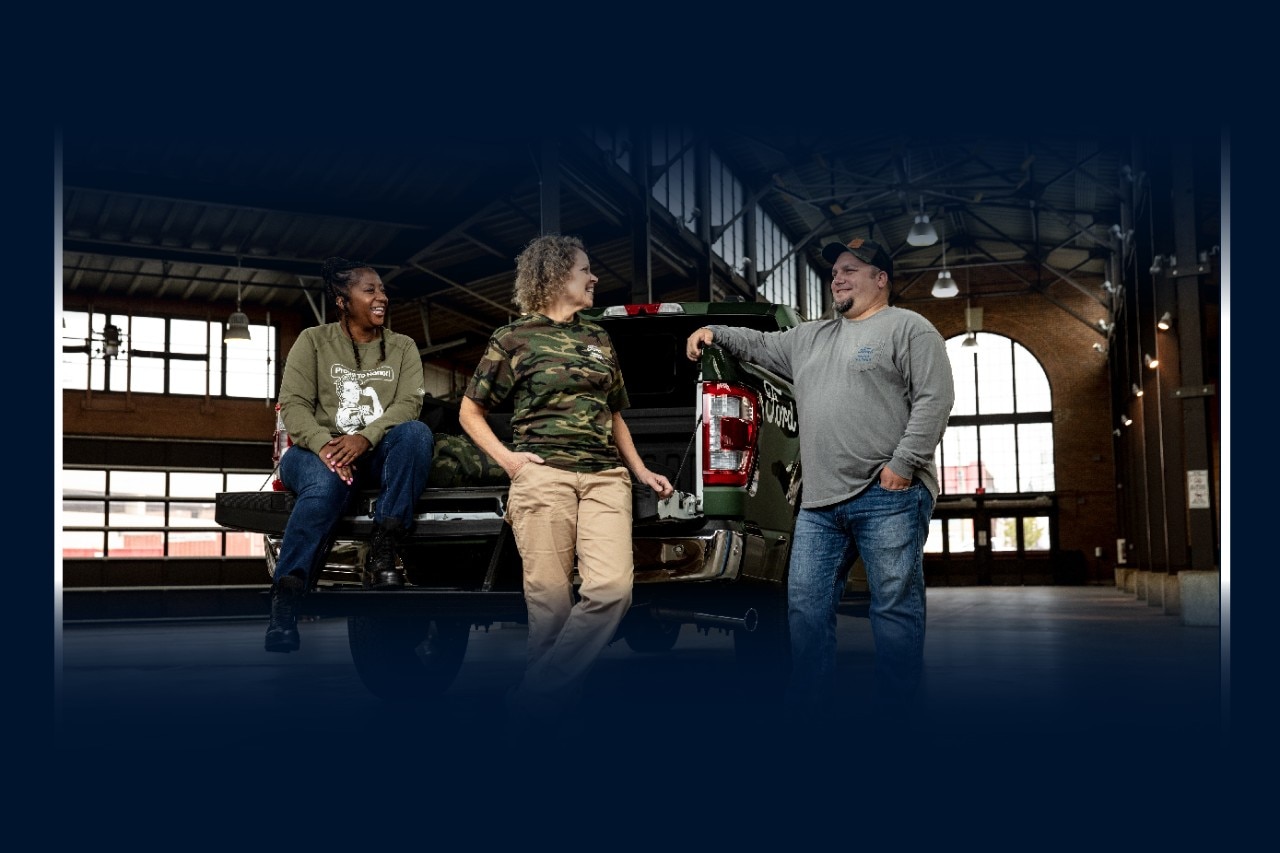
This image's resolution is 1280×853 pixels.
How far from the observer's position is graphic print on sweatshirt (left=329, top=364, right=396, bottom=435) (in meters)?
5.77

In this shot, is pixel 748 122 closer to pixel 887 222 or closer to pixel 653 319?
pixel 653 319

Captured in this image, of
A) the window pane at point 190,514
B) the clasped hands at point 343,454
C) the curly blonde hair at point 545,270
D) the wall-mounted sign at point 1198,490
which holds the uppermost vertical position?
the curly blonde hair at point 545,270

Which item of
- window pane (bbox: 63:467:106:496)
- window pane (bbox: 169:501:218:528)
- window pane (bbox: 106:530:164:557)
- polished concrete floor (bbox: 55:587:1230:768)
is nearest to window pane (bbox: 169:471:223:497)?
window pane (bbox: 169:501:218:528)

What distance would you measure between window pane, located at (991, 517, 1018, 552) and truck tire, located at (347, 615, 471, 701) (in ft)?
127

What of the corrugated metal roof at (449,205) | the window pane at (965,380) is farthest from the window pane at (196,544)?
the window pane at (965,380)

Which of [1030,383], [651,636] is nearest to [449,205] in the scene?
[651,636]

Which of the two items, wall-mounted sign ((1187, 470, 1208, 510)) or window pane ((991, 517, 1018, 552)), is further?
window pane ((991, 517, 1018, 552))

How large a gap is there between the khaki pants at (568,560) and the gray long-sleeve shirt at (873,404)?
2.43 ft

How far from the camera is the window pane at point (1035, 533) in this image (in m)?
43.2

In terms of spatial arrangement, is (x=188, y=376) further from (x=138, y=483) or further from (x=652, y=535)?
(x=652, y=535)

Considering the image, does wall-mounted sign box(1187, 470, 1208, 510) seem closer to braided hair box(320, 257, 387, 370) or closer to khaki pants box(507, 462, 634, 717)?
braided hair box(320, 257, 387, 370)

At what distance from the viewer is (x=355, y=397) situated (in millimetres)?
5785

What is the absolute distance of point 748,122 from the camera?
162 inches

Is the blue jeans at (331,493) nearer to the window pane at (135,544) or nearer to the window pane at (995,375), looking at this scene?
the window pane at (135,544)
